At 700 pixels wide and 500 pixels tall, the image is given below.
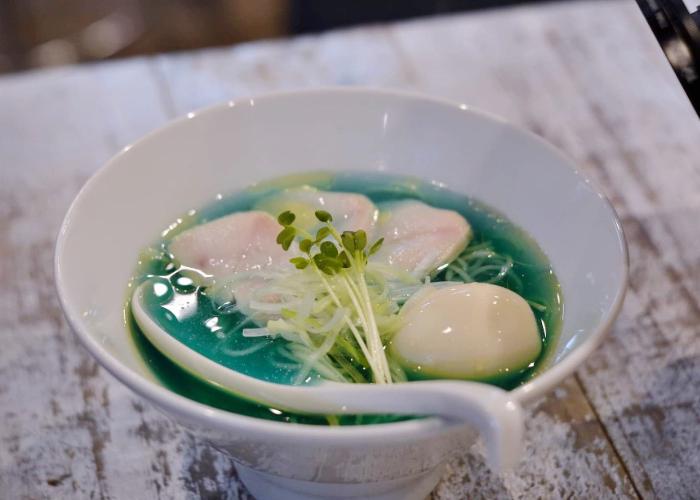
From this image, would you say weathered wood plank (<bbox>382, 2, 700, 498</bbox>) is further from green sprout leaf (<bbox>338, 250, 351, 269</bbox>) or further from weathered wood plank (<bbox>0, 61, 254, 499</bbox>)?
weathered wood plank (<bbox>0, 61, 254, 499</bbox>)

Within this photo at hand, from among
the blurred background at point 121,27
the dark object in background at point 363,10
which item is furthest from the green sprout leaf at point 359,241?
the blurred background at point 121,27

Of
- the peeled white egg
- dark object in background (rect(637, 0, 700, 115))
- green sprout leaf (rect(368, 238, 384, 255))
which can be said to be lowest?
the peeled white egg

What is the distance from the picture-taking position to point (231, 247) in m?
0.98

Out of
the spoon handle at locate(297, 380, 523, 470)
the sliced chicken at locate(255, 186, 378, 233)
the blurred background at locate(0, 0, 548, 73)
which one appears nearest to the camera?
the spoon handle at locate(297, 380, 523, 470)

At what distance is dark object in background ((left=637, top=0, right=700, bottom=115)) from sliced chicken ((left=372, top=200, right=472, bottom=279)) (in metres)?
0.34

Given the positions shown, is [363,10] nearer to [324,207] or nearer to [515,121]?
[515,121]

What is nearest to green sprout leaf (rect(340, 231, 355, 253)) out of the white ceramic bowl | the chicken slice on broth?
the chicken slice on broth

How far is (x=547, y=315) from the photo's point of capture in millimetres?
891

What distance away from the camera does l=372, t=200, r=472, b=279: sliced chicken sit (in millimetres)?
970

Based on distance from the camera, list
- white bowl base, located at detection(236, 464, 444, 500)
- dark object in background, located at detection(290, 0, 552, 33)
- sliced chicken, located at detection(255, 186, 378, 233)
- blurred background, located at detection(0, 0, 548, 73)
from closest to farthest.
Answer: white bowl base, located at detection(236, 464, 444, 500)
sliced chicken, located at detection(255, 186, 378, 233)
dark object in background, located at detection(290, 0, 552, 33)
blurred background, located at detection(0, 0, 548, 73)

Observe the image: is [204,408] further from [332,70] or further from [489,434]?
[332,70]

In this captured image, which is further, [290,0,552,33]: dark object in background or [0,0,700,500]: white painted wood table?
[290,0,552,33]: dark object in background

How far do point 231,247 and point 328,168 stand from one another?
21 cm

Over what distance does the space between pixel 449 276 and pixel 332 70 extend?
763 millimetres
